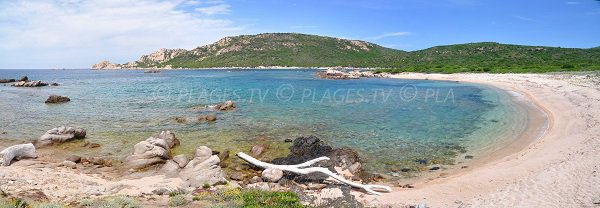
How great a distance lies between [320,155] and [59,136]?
54.1ft

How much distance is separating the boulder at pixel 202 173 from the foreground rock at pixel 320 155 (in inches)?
128

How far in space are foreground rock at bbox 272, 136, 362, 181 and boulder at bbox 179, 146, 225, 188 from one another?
3.24m

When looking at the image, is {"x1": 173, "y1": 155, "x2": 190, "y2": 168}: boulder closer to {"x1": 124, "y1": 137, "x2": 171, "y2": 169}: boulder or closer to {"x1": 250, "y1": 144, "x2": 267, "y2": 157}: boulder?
{"x1": 124, "y1": 137, "x2": 171, "y2": 169}: boulder

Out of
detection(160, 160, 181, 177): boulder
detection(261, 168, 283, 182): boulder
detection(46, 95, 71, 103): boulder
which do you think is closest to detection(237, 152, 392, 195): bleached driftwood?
detection(261, 168, 283, 182): boulder

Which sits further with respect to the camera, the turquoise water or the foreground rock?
the turquoise water

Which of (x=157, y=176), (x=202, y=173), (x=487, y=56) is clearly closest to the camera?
(x=202, y=173)

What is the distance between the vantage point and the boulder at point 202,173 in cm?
1515

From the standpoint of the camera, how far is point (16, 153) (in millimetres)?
17828

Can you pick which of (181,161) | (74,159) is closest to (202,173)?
(181,161)

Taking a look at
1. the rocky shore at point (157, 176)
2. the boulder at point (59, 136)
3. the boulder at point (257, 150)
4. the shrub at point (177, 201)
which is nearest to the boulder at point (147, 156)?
the rocky shore at point (157, 176)

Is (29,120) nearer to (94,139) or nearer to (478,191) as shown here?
(94,139)

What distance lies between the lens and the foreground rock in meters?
17.3

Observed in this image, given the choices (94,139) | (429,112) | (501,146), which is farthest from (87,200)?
(429,112)

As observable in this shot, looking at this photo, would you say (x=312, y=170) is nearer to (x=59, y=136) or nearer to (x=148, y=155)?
(x=148, y=155)
